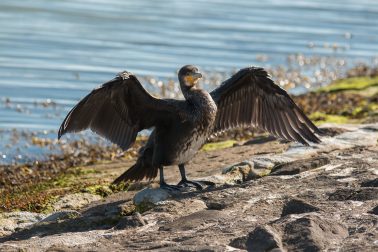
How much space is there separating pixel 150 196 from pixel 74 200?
1177 millimetres

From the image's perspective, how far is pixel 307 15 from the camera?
25859 mm

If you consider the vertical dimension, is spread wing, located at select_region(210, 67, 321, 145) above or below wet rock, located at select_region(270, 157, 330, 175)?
above

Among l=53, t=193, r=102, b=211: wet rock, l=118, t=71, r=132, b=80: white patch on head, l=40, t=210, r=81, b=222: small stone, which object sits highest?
l=118, t=71, r=132, b=80: white patch on head

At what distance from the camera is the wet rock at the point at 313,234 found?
577 cm

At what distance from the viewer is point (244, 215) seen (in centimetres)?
677

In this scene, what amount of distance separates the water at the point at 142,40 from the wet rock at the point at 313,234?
8234 millimetres

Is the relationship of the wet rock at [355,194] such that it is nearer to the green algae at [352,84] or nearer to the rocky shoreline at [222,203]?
the rocky shoreline at [222,203]

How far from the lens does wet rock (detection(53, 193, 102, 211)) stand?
8484 mm

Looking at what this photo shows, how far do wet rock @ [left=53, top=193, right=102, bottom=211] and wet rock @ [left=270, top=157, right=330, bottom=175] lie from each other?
167 centimetres

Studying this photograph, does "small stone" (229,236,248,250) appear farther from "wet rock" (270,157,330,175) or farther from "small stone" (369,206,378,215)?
"wet rock" (270,157,330,175)

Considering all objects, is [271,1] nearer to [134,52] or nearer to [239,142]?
[134,52]

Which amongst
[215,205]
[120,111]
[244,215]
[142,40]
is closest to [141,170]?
[120,111]

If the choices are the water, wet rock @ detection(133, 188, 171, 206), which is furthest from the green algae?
wet rock @ detection(133, 188, 171, 206)

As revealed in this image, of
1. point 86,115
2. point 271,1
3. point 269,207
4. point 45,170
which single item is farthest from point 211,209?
point 271,1
